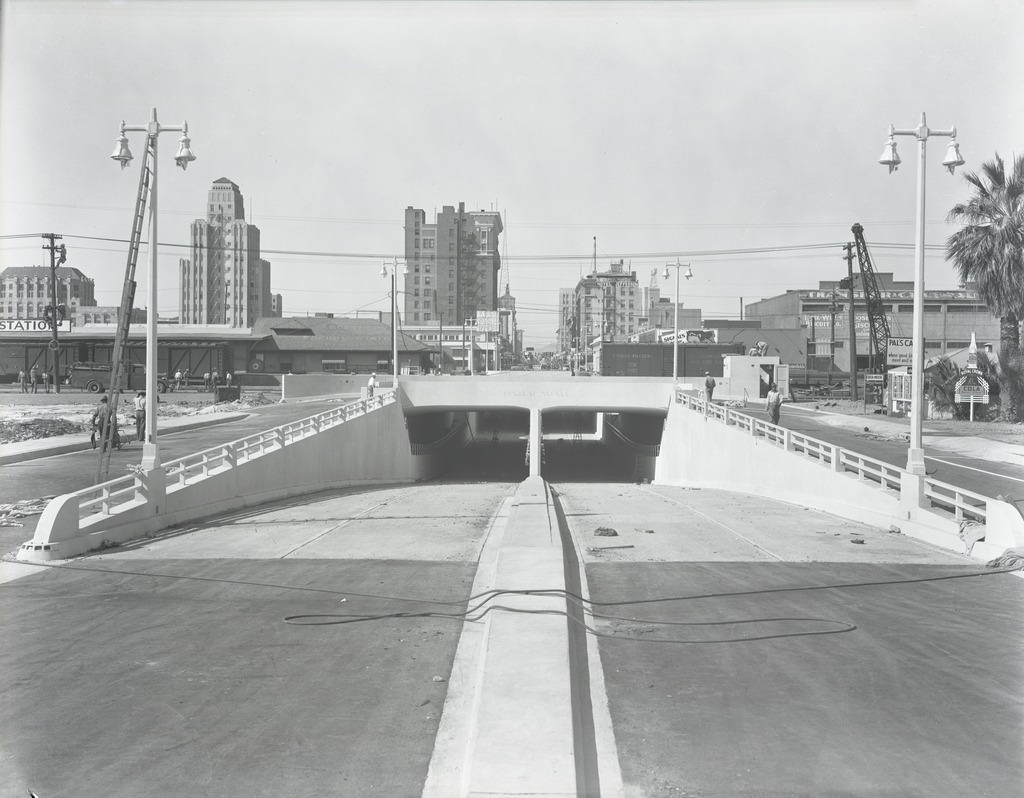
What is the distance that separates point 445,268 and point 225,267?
46.3 metres

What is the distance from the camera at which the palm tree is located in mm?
39500

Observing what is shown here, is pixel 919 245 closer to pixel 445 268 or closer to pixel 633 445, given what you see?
pixel 633 445

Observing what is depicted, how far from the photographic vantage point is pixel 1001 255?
39562mm

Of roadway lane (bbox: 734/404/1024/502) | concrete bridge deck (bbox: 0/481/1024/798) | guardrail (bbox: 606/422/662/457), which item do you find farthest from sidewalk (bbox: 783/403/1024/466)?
concrete bridge deck (bbox: 0/481/1024/798)

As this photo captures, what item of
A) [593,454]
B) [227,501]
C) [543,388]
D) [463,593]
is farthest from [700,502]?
[593,454]

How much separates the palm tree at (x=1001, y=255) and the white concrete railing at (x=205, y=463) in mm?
28529

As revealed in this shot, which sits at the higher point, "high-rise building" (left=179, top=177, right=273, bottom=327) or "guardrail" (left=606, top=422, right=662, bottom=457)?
"high-rise building" (left=179, top=177, right=273, bottom=327)

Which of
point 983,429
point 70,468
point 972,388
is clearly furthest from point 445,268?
point 70,468

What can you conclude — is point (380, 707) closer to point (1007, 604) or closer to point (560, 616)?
point (560, 616)

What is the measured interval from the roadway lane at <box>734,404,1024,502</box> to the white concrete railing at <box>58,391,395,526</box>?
18.4 meters

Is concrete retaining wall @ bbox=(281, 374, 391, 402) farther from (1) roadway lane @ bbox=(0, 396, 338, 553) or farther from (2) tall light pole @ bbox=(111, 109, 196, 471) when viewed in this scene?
(2) tall light pole @ bbox=(111, 109, 196, 471)

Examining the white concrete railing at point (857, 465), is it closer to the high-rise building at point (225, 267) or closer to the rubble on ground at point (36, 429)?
the rubble on ground at point (36, 429)

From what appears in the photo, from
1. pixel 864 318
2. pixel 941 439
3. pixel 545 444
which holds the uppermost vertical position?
pixel 864 318

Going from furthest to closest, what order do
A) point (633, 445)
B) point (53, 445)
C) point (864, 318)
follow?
point (864, 318) < point (633, 445) < point (53, 445)
